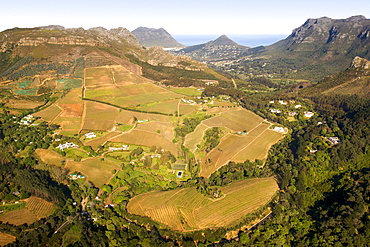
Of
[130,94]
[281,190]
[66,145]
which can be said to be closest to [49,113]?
[66,145]

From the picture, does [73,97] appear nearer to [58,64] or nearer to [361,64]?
[58,64]

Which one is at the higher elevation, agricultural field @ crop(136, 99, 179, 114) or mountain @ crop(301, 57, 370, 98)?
mountain @ crop(301, 57, 370, 98)

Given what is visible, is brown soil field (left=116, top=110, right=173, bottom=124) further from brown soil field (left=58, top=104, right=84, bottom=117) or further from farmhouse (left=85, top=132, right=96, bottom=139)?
brown soil field (left=58, top=104, right=84, bottom=117)

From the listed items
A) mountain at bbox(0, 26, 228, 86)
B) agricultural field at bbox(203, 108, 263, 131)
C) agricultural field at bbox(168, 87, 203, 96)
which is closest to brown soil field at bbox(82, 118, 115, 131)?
agricultural field at bbox(203, 108, 263, 131)

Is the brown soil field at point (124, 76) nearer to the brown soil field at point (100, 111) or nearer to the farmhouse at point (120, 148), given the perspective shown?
the brown soil field at point (100, 111)

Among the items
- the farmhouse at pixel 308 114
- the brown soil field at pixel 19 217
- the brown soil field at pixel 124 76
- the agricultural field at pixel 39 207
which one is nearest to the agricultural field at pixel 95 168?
the agricultural field at pixel 39 207

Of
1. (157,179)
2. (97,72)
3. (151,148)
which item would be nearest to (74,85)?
(97,72)
